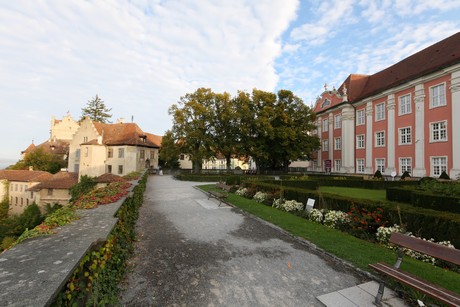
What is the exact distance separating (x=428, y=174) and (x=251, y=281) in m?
30.5

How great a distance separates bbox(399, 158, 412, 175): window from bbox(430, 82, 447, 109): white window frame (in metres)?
6.79

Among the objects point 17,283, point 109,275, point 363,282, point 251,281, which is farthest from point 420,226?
point 17,283

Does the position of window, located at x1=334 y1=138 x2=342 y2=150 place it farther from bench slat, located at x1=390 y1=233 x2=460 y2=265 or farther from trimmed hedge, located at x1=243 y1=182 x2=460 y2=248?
bench slat, located at x1=390 y1=233 x2=460 y2=265

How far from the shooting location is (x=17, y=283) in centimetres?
179

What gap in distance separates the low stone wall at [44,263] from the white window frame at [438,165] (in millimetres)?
32074

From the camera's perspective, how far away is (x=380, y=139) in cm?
A: 3238

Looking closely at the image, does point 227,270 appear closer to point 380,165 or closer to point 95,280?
point 95,280

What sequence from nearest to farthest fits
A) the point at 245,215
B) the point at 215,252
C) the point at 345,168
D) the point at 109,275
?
the point at 109,275
the point at 215,252
the point at 245,215
the point at 345,168

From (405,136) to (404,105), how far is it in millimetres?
4041

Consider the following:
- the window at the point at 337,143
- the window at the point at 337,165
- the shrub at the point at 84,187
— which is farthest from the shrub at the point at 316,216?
the window at the point at 337,143

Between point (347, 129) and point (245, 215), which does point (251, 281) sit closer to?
point (245, 215)

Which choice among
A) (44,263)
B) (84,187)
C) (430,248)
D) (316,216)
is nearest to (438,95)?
(316,216)

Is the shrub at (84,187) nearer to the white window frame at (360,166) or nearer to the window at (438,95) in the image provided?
the white window frame at (360,166)

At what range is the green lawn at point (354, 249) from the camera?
4.56 meters
